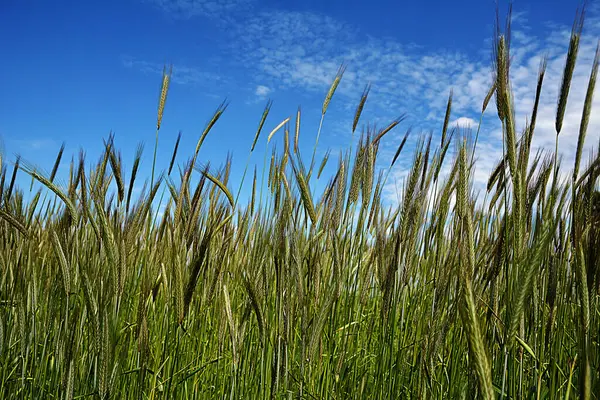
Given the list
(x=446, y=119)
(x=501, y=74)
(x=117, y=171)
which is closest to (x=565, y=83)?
(x=501, y=74)

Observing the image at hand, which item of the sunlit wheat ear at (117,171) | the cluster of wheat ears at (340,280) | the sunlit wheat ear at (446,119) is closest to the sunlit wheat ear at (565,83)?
the cluster of wheat ears at (340,280)

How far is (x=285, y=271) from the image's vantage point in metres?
1.64

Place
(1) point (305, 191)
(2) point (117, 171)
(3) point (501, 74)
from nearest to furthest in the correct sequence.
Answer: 1. (3) point (501, 74)
2. (1) point (305, 191)
3. (2) point (117, 171)

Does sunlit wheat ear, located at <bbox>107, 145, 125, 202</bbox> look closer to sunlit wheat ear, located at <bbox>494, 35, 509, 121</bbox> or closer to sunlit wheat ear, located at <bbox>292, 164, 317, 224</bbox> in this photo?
sunlit wheat ear, located at <bbox>292, 164, 317, 224</bbox>

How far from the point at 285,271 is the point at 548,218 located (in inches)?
30.6

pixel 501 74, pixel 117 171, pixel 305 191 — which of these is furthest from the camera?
pixel 117 171

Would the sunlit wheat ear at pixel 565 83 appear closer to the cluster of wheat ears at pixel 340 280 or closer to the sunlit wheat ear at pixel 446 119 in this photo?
the cluster of wheat ears at pixel 340 280

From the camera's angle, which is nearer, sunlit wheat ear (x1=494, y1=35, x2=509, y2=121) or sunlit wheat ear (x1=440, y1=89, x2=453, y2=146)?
sunlit wheat ear (x1=494, y1=35, x2=509, y2=121)

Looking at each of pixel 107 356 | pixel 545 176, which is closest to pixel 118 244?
pixel 107 356

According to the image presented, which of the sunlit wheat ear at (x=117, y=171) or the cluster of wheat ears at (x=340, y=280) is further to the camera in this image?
the sunlit wheat ear at (x=117, y=171)

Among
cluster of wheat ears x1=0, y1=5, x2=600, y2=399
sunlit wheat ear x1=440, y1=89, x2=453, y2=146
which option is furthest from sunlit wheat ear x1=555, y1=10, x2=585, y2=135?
sunlit wheat ear x1=440, y1=89, x2=453, y2=146

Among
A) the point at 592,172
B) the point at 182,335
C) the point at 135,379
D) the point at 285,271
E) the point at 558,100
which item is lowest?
the point at 135,379

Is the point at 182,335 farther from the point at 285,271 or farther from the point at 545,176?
the point at 545,176

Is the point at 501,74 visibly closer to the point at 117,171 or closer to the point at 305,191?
the point at 305,191
